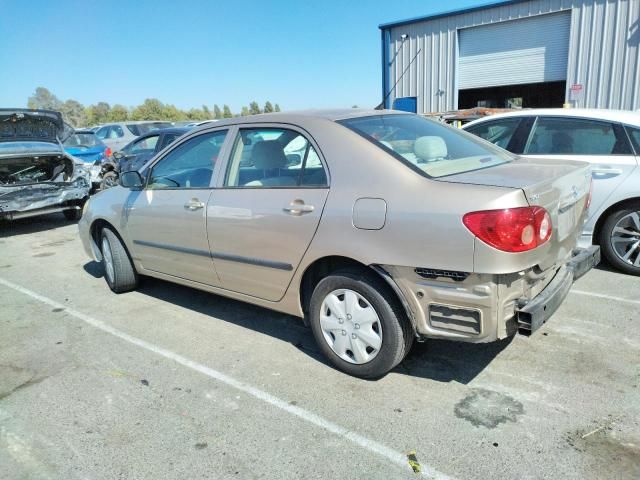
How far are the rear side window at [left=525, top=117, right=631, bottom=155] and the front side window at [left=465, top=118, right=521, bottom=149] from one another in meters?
0.24

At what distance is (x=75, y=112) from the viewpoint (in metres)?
86.8

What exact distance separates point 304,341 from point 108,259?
243 centimetres

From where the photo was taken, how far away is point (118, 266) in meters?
4.75

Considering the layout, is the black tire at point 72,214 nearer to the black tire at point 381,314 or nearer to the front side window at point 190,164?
the front side window at point 190,164

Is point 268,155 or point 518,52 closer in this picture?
point 268,155

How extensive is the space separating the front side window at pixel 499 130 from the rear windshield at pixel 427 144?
1.88 metres

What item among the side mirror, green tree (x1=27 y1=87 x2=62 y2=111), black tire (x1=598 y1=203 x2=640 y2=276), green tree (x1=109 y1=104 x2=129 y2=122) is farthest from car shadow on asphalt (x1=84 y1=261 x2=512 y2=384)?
green tree (x1=27 y1=87 x2=62 y2=111)

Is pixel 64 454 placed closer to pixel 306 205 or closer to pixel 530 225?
pixel 306 205

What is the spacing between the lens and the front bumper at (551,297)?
8.34ft

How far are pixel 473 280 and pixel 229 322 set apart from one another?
2306mm

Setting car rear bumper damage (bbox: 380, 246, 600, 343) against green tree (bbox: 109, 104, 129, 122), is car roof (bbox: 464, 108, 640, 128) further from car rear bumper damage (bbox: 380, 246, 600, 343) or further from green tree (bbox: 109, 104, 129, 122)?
green tree (bbox: 109, 104, 129, 122)

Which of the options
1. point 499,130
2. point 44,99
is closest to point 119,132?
point 499,130

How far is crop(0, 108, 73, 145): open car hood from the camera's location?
818 centimetres

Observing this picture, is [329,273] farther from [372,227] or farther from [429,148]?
[429,148]
